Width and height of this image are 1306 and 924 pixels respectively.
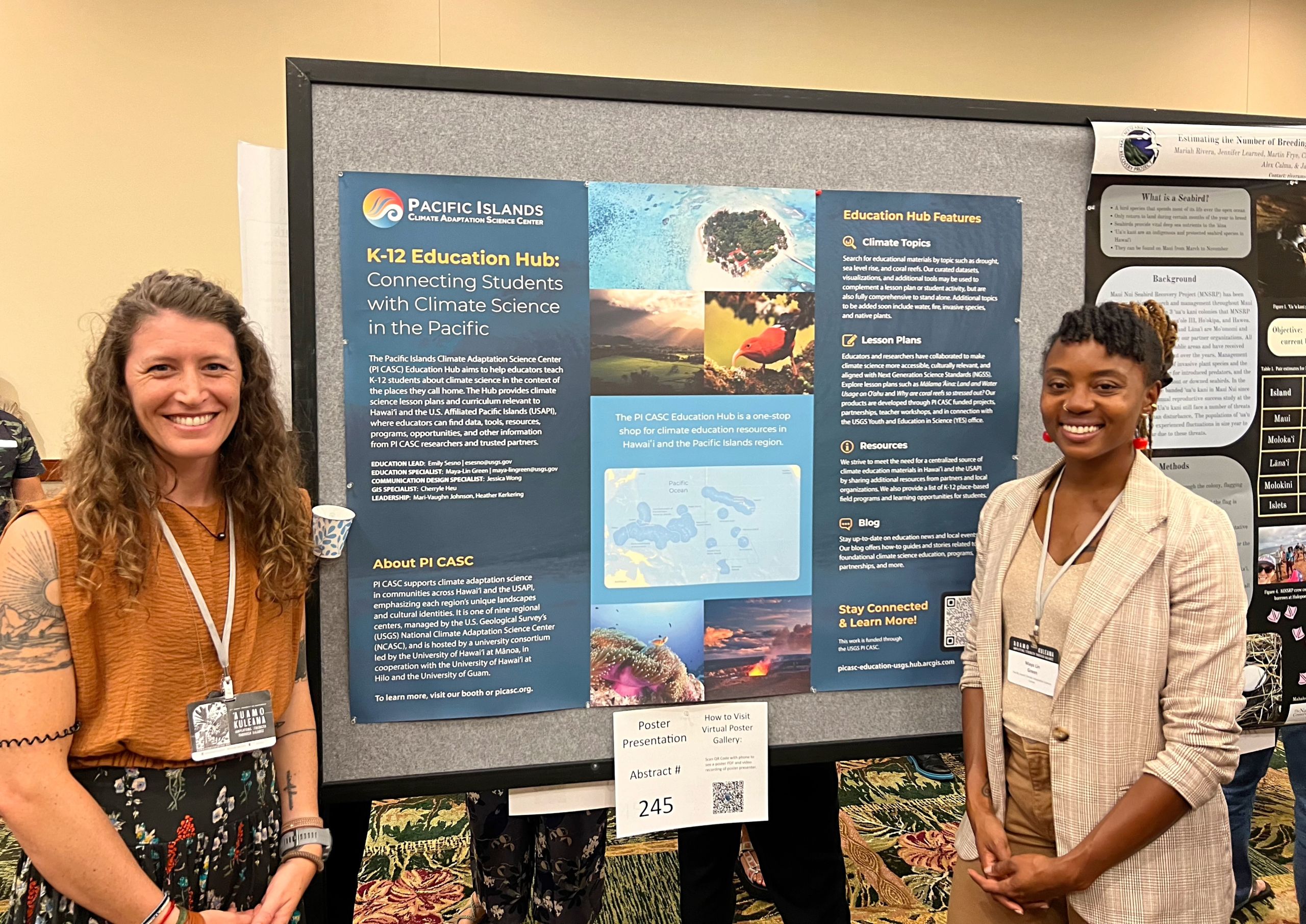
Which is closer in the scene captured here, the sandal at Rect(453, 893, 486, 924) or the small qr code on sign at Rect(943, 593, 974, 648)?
the small qr code on sign at Rect(943, 593, 974, 648)

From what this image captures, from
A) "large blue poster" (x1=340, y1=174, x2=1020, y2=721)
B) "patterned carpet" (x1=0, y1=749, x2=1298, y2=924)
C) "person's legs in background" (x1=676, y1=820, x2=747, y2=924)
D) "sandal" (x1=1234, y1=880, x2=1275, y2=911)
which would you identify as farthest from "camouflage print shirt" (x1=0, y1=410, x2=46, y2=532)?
"sandal" (x1=1234, y1=880, x2=1275, y2=911)

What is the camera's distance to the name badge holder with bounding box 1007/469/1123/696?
3.76 ft

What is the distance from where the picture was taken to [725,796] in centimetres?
133

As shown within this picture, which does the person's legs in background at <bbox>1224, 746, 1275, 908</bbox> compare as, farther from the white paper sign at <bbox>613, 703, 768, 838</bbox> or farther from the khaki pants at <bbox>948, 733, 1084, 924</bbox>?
the white paper sign at <bbox>613, 703, 768, 838</bbox>

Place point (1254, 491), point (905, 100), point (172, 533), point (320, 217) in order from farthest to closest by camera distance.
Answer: point (1254, 491)
point (905, 100)
point (320, 217)
point (172, 533)

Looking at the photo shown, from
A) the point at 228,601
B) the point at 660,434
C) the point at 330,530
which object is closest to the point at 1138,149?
the point at 660,434

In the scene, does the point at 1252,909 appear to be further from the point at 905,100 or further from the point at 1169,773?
the point at 905,100

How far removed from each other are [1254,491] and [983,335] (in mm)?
640

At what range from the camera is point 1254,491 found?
4.85 ft

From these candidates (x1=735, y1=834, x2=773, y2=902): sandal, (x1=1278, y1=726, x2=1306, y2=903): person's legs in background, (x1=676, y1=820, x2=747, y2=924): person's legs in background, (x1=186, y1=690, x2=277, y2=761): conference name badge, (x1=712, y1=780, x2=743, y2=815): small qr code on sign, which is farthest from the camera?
(x1=735, y1=834, x2=773, y2=902): sandal

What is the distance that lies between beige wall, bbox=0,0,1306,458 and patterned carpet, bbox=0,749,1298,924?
193 cm

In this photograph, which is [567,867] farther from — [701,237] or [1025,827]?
[701,237]

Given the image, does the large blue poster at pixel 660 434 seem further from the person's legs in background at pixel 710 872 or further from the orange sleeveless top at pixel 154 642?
the person's legs in background at pixel 710 872

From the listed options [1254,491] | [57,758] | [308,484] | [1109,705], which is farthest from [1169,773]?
[57,758]
